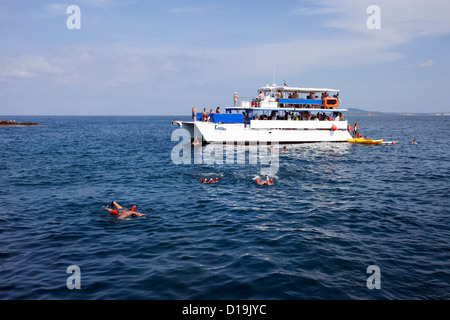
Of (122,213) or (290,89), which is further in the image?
(290,89)

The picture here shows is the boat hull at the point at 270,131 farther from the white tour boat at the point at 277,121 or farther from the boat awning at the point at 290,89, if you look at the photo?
the boat awning at the point at 290,89

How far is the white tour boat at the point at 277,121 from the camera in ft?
118

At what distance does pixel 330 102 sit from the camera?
39906 millimetres

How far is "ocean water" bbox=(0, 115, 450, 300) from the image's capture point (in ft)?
27.5

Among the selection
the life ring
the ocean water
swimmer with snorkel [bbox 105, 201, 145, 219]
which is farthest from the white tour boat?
swimmer with snorkel [bbox 105, 201, 145, 219]

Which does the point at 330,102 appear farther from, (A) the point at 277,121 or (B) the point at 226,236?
(B) the point at 226,236

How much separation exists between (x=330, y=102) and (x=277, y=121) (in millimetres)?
8220

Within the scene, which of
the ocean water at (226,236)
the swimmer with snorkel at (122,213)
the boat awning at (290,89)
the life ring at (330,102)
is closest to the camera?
the ocean water at (226,236)

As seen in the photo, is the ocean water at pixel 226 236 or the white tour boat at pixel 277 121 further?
the white tour boat at pixel 277 121

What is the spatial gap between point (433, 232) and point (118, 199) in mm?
14885

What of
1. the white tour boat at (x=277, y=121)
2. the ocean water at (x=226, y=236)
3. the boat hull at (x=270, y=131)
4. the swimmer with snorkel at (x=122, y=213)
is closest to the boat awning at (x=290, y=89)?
the white tour boat at (x=277, y=121)

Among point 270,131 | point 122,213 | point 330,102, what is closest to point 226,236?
point 122,213

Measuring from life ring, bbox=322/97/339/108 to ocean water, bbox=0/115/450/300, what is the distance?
18.3 metres
